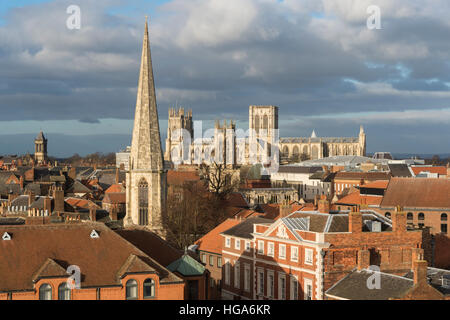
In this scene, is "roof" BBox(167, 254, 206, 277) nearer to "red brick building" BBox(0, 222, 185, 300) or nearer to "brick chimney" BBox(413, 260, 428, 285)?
"red brick building" BBox(0, 222, 185, 300)

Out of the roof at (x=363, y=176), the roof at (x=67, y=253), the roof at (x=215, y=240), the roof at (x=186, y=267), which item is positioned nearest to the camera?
the roof at (x=67, y=253)

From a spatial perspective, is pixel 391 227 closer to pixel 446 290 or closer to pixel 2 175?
pixel 446 290

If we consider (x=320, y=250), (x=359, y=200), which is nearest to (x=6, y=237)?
(x=320, y=250)

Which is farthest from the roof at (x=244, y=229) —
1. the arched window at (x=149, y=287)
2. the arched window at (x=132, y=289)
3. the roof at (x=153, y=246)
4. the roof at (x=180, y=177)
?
the roof at (x=180, y=177)

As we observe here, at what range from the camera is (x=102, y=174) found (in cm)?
13475

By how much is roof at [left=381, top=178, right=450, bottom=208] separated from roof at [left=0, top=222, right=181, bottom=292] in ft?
139

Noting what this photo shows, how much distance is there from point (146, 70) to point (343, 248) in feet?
102

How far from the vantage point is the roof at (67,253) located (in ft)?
98.9

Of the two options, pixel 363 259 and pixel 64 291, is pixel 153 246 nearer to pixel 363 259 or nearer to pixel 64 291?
pixel 64 291

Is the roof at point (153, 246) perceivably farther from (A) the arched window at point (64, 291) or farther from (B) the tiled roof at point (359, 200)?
(B) the tiled roof at point (359, 200)

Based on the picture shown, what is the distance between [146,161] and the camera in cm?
A: 6150

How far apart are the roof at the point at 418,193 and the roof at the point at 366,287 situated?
111 feet
